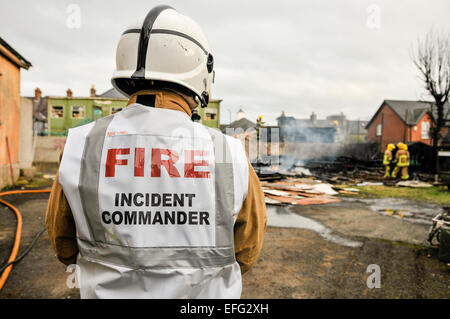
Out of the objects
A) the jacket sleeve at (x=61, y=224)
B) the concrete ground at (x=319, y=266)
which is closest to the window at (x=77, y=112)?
the concrete ground at (x=319, y=266)

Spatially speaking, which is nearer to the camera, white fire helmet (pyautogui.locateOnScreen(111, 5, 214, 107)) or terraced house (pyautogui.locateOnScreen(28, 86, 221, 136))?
white fire helmet (pyautogui.locateOnScreen(111, 5, 214, 107))

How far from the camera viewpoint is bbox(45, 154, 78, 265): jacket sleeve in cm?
134

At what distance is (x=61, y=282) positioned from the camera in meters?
3.88

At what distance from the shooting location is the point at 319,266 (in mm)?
4457

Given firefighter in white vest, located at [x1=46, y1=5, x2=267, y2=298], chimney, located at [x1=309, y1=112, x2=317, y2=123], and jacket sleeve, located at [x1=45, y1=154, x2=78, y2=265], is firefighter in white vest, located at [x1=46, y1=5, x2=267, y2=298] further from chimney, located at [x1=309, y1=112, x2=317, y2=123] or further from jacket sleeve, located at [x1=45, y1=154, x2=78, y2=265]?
chimney, located at [x1=309, y1=112, x2=317, y2=123]

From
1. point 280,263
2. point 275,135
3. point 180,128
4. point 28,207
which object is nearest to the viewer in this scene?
point 180,128

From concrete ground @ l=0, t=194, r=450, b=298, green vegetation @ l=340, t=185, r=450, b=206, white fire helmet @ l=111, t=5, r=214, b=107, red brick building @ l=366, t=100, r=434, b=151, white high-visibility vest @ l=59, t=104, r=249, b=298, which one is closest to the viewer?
white high-visibility vest @ l=59, t=104, r=249, b=298

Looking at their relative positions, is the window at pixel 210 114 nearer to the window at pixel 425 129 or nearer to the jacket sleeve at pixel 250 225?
the jacket sleeve at pixel 250 225

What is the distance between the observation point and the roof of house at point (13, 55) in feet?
34.7

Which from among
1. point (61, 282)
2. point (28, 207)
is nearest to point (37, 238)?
point (61, 282)

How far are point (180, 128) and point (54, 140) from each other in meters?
25.3

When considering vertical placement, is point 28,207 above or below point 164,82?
below

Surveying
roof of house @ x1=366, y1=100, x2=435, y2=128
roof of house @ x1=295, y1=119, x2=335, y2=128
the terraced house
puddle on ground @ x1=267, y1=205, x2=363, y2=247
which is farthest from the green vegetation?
roof of house @ x1=295, y1=119, x2=335, y2=128
